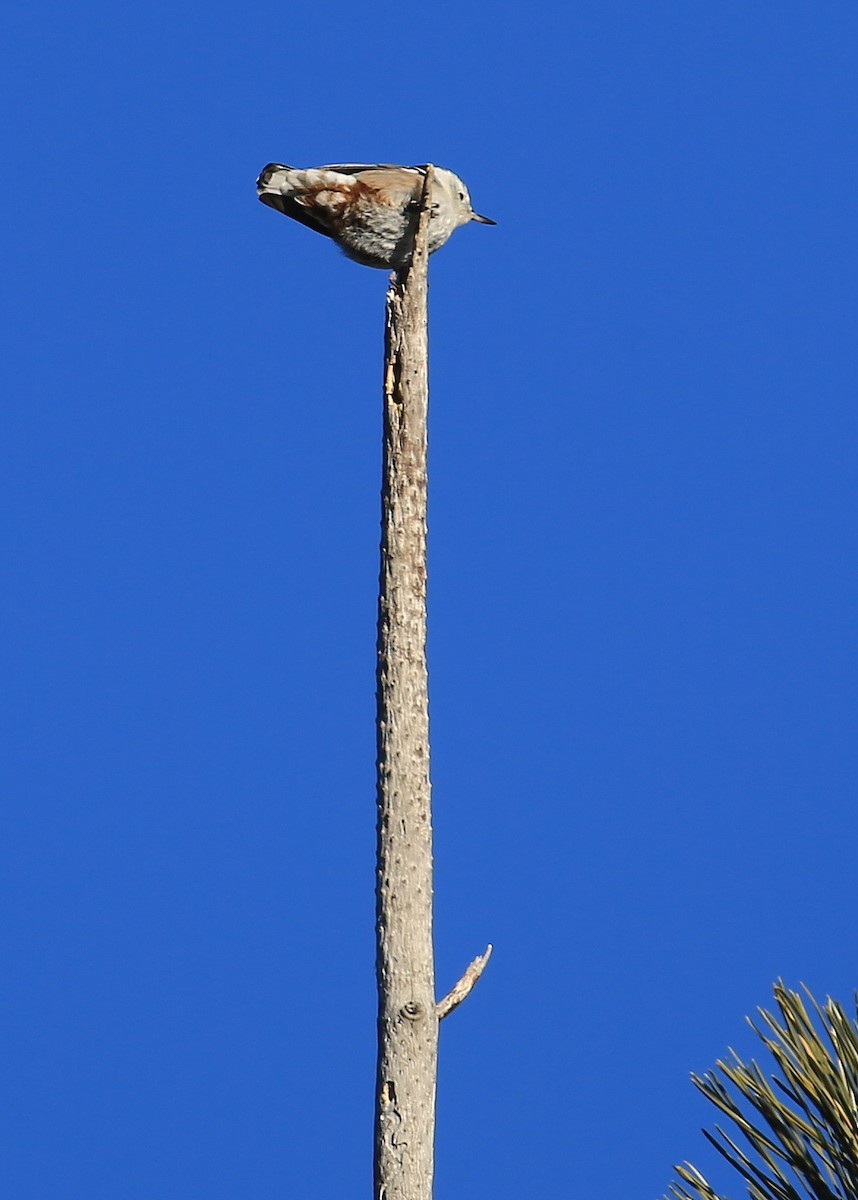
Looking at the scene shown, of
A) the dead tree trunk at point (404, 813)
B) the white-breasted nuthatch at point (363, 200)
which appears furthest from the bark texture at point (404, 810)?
the white-breasted nuthatch at point (363, 200)

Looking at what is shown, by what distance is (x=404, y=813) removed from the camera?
3668mm

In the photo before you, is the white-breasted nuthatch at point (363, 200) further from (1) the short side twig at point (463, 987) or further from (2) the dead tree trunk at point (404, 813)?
(1) the short side twig at point (463, 987)

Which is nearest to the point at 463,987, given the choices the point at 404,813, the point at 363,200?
the point at 404,813

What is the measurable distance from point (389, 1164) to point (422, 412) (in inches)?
71.3

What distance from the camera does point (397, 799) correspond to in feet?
12.0

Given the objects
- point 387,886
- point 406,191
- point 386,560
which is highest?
point 406,191

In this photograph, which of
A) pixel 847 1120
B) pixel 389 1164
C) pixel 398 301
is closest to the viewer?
pixel 847 1120

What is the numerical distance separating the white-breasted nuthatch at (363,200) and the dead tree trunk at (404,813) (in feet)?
0.92

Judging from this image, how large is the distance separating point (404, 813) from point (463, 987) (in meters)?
0.48

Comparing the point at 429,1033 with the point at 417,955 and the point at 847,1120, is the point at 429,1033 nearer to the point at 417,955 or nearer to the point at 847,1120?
the point at 417,955

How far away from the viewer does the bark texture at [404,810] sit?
360cm

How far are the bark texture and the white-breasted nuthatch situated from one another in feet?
0.96

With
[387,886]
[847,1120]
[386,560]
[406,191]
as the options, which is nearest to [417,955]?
[387,886]

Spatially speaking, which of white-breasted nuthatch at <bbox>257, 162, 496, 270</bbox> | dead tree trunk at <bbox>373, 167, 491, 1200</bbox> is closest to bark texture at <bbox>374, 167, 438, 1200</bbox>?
dead tree trunk at <bbox>373, 167, 491, 1200</bbox>
